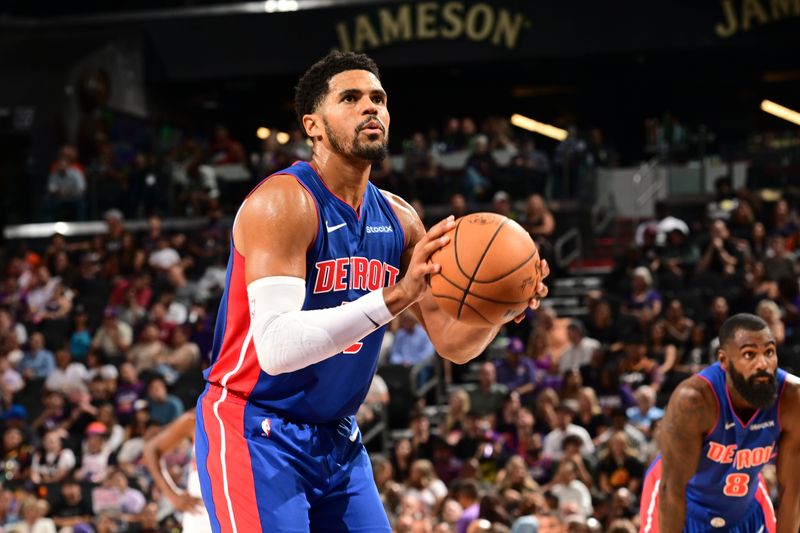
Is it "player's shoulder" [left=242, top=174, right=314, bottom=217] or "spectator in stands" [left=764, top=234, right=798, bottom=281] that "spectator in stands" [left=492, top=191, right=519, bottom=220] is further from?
"player's shoulder" [left=242, top=174, right=314, bottom=217]

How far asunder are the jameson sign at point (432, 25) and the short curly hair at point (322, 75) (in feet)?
53.6

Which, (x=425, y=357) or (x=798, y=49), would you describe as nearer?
(x=425, y=357)

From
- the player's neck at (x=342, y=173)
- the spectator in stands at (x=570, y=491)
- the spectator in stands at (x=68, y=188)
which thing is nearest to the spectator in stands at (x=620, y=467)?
Result: the spectator in stands at (x=570, y=491)

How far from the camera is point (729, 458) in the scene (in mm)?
5691

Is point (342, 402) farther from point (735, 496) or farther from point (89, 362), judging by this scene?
point (89, 362)

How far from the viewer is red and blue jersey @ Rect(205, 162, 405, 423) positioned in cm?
399

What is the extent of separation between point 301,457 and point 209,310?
36.9 ft

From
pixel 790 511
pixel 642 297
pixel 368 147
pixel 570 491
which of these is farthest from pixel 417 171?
pixel 368 147

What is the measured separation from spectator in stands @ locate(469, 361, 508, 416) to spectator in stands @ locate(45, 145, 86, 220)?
333 inches

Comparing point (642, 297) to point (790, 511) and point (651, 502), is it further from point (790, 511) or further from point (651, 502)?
point (790, 511)

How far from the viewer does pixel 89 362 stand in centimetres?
1449

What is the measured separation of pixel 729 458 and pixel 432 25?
51.9 feet

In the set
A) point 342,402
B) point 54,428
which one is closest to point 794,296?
point 54,428

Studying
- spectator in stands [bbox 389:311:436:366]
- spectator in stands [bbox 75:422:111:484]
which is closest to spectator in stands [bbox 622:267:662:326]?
spectator in stands [bbox 389:311:436:366]
